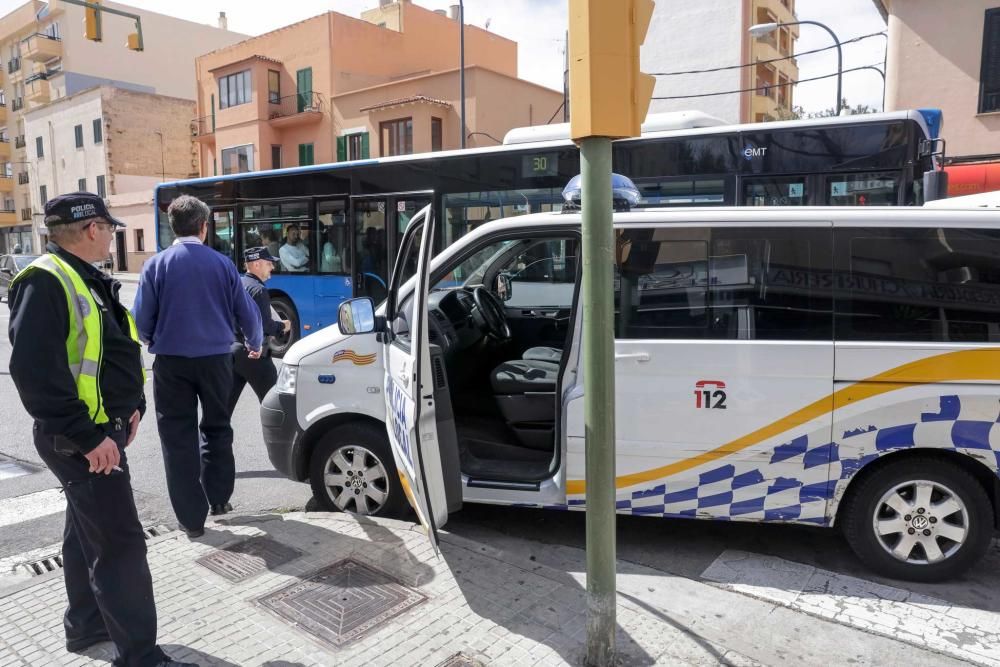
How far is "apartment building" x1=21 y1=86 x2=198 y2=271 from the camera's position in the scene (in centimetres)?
3975

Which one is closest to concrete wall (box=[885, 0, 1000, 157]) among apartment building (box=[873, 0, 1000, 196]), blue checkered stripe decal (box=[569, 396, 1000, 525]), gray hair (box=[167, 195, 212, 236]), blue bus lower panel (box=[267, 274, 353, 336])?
apartment building (box=[873, 0, 1000, 196])

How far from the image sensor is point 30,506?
4977 millimetres

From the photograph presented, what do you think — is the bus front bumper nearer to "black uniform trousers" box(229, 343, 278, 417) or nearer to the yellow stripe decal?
"black uniform trousers" box(229, 343, 278, 417)

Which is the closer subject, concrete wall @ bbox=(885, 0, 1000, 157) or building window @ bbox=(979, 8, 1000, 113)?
building window @ bbox=(979, 8, 1000, 113)

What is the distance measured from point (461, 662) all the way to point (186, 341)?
229cm

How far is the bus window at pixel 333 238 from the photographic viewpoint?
36.2 feet

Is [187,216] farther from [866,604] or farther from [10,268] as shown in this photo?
[10,268]

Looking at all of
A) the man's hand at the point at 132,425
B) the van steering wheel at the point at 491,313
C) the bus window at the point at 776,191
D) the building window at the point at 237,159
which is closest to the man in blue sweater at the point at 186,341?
the man's hand at the point at 132,425

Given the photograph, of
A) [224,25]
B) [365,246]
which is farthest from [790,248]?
[224,25]

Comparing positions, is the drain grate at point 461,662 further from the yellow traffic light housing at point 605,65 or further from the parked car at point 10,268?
the parked car at point 10,268

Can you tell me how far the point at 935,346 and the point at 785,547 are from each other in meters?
1.43

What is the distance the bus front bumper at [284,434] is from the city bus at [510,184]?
5.29 ft

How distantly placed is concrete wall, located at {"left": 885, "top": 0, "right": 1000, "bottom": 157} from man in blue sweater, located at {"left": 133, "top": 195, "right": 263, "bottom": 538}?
14926 mm

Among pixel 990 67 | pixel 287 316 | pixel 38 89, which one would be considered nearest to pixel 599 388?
pixel 287 316
